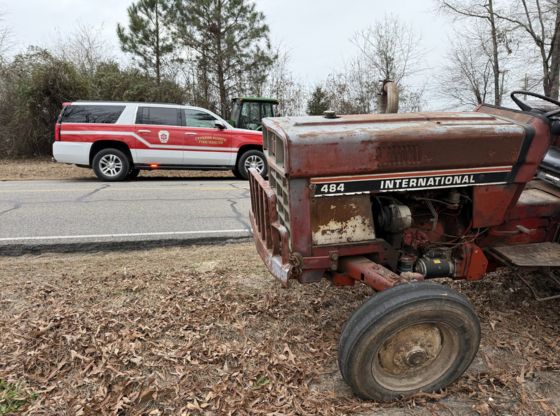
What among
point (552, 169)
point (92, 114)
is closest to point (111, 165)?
point (92, 114)

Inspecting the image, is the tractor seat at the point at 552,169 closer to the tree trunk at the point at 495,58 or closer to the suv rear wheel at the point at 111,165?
the suv rear wheel at the point at 111,165

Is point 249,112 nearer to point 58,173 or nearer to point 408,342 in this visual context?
point 58,173

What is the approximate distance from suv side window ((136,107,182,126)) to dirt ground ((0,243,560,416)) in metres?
7.39

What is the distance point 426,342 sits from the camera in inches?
106

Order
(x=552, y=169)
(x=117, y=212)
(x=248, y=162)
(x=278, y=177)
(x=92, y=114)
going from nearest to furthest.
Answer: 1. (x=278, y=177)
2. (x=552, y=169)
3. (x=117, y=212)
4. (x=92, y=114)
5. (x=248, y=162)

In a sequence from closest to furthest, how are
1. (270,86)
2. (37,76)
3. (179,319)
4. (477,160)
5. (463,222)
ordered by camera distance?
1. (477,160)
2. (463,222)
3. (179,319)
4. (37,76)
5. (270,86)

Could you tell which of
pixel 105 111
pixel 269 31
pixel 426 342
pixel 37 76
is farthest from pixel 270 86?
pixel 426 342

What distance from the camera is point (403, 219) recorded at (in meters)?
2.94

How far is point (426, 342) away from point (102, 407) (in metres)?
1.92

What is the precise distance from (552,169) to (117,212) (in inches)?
236

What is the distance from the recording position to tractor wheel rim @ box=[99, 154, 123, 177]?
11.2m

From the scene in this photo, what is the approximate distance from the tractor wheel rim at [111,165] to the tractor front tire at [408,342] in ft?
32.5

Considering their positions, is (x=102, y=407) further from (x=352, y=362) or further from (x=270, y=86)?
(x=270, y=86)

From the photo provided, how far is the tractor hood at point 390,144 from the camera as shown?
2.67 meters
